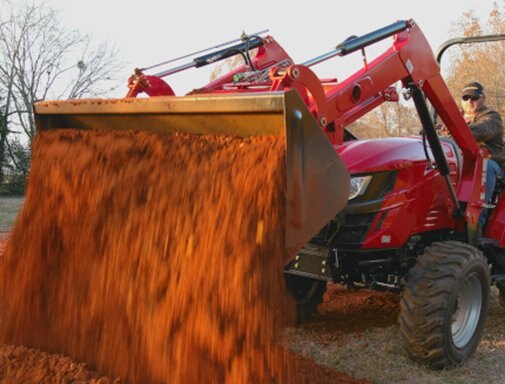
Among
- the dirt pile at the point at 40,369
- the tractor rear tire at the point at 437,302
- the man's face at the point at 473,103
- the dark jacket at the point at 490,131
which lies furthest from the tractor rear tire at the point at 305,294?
the dirt pile at the point at 40,369

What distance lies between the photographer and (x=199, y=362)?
3113 mm

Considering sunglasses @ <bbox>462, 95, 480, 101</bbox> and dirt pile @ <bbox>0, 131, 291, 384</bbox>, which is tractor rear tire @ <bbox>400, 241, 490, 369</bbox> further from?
sunglasses @ <bbox>462, 95, 480, 101</bbox>

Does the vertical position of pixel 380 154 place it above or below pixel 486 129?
below

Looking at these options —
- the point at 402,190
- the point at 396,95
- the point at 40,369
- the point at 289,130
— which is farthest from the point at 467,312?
the point at 40,369

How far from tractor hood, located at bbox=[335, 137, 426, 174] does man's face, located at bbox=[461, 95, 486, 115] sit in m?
0.92

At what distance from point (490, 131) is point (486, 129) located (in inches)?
1.6

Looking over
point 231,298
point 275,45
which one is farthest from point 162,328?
point 275,45

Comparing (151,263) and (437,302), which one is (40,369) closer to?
(151,263)

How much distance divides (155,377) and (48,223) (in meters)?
1.24

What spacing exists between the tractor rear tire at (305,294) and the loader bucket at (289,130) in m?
2.02

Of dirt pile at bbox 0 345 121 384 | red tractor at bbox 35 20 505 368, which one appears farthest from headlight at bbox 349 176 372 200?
dirt pile at bbox 0 345 121 384

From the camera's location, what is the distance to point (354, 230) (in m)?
4.25

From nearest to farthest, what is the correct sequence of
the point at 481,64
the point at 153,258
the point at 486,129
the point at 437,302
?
1. the point at 153,258
2. the point at 437,302
3. the point at 486,129
4. the point at 481,64

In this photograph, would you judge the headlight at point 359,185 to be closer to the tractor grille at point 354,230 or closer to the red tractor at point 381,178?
the red tractor at point 381,178
